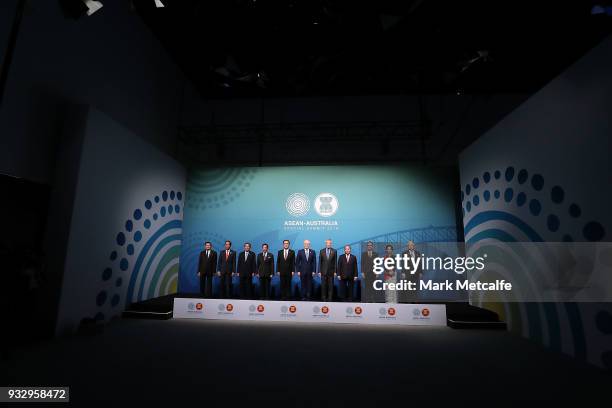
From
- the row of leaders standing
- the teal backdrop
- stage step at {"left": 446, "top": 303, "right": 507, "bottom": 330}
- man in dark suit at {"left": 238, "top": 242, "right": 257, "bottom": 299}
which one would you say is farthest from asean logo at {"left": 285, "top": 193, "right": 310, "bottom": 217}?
stage step at {"left": 446, "top": 303, "right": 507, "bottom": 330}

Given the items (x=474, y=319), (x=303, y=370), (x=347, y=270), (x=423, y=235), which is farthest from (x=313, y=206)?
(x=303, y=370)

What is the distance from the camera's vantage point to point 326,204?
7555 millimetres

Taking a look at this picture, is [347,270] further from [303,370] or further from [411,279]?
[303,370]

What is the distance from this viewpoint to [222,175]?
7.85 meters

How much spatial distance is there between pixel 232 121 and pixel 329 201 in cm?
423

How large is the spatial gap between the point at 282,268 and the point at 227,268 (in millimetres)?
1331

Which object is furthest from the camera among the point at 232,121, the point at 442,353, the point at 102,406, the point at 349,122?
the point at 232,121

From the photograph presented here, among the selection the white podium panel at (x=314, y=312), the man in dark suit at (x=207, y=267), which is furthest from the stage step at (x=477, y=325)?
the man in dark suit at (x=207, y=267)

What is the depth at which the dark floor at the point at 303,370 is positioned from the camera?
7.80 feet

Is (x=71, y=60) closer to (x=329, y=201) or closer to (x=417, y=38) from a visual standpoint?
(x=329, y=201)

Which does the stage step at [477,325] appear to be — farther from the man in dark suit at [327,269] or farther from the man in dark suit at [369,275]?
the man in dark suit at [327,269]

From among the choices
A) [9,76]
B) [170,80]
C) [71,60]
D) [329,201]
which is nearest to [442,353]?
[329,201]

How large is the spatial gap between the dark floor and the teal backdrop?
332cm

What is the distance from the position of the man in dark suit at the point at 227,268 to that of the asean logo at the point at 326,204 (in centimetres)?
247
